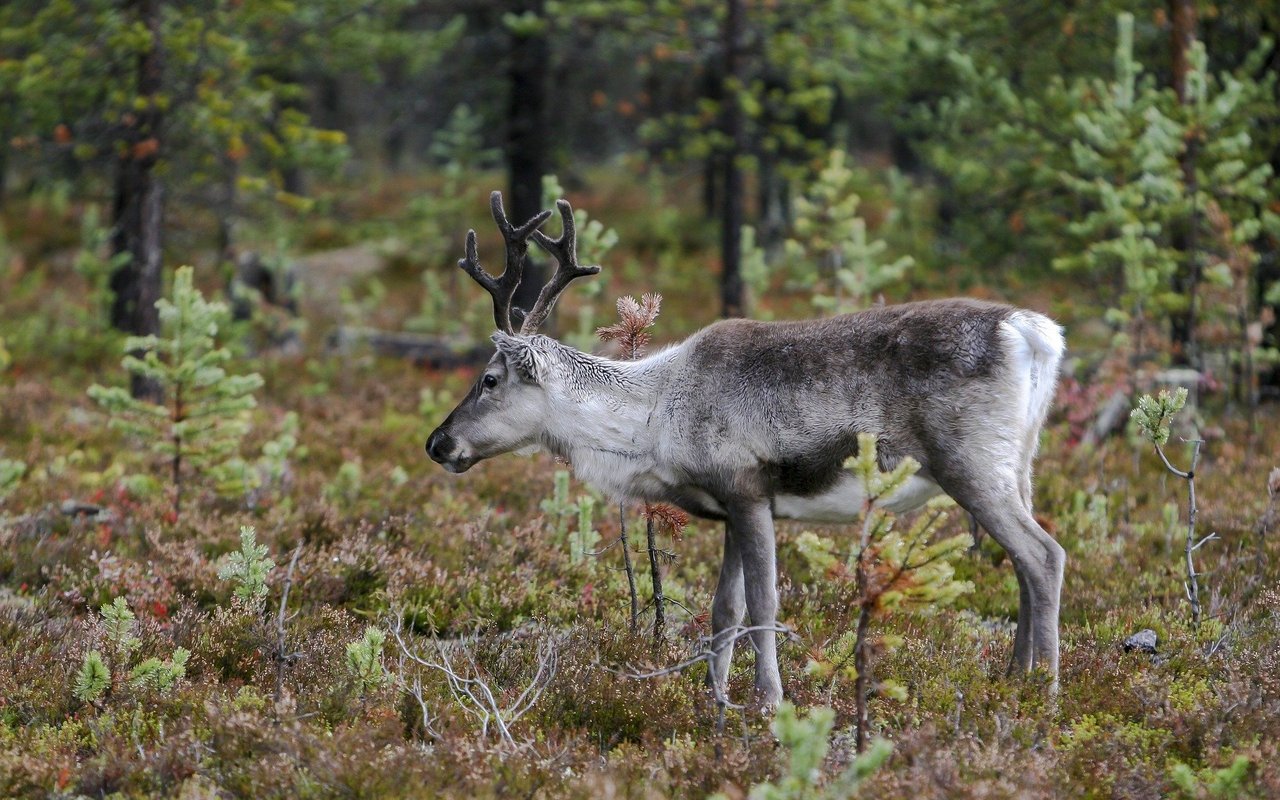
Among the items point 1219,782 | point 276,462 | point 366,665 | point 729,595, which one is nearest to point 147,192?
point 276,462

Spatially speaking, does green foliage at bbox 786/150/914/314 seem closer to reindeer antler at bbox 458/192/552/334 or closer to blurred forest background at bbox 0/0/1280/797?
blurred forest background at bbox 0/0/1280/797

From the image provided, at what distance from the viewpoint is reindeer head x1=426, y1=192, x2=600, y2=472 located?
712 cm

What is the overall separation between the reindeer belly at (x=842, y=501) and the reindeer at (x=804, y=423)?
0.01 metres

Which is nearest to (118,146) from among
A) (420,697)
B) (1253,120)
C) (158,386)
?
(158,386)

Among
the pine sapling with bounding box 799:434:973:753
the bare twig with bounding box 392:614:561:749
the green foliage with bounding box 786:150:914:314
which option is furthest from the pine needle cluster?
the green foliage with bounding box 786:150:914:314

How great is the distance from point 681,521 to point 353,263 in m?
22.7

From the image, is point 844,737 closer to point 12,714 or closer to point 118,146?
point 12,714

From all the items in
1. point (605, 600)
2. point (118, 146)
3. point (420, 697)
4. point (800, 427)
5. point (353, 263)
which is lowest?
point (353, 263)

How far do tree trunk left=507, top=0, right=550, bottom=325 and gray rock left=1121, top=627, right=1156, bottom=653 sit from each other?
39.0 ft

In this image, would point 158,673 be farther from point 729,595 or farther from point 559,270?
point 559,270

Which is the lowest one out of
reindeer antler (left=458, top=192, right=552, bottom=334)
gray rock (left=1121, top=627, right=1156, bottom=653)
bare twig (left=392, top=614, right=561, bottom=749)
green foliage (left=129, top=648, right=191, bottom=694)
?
gray rock (left=1121, top=627, right=1156, bottom=653)

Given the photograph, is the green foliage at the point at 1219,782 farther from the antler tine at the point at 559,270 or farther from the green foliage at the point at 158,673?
the green foliage at the point at 158,673

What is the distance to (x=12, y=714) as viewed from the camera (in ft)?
19.3

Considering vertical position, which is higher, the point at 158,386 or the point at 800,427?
the point at 800,427
